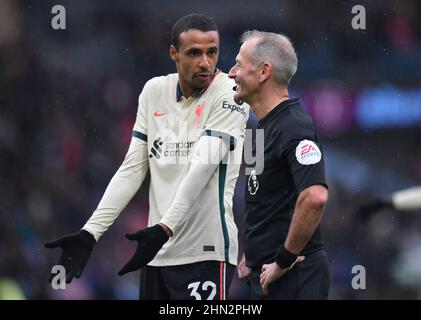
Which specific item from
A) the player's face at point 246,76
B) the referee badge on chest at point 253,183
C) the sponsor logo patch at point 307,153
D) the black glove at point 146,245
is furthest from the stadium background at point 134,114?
the sponsor logo patch at point 307,153

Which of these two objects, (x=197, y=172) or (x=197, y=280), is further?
(x=197, y=280)

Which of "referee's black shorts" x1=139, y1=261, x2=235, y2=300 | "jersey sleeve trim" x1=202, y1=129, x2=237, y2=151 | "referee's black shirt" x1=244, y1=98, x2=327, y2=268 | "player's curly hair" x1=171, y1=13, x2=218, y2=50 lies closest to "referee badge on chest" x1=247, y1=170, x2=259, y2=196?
"referee's black shirt" x1=244, y1=98, x2=327, y2=268

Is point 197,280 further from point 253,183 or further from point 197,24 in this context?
point 197,24

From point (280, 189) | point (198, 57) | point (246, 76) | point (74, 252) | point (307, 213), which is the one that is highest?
point (198, 57)

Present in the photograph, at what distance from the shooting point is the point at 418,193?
15.5 feet

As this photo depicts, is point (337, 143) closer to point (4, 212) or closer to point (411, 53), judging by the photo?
point (411, 53)

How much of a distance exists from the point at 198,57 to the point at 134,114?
437 cm

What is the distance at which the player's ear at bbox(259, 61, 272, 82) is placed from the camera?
4.78 m

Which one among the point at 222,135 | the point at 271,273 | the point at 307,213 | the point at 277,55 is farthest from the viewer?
the point at 222,135

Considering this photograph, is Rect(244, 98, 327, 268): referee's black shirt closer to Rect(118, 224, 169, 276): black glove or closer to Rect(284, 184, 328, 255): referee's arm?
Rect(284, 184, 328, 255): referee's arm

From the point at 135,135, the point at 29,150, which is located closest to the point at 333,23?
the point at 29,150

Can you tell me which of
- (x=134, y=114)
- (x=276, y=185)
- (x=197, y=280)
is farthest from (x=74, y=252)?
(x=134, y=114)

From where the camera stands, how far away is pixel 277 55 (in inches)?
189

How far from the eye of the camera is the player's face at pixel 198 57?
5289mm
